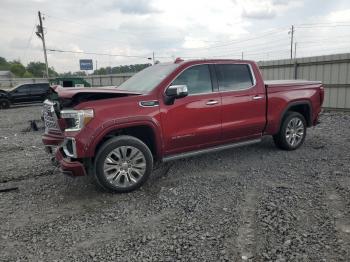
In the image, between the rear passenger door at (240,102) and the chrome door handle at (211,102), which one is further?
the rear passenger door at (240,102)

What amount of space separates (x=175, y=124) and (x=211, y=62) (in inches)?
51.4

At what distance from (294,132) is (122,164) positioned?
149 inches

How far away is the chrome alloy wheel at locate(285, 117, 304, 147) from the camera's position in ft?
20.7

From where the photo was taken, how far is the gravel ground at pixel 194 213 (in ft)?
9.89

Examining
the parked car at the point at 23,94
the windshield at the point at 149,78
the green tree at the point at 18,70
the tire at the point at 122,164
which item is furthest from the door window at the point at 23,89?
the green tree at the point at 18,70

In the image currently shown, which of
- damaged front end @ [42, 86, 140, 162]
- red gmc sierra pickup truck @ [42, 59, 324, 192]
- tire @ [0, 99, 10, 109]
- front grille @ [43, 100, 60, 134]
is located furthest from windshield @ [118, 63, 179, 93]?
tire @ [0, 99, 10, 109]

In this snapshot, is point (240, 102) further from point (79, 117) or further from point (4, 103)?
point (4, 103)

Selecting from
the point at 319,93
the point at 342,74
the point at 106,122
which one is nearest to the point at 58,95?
the point at 106,122

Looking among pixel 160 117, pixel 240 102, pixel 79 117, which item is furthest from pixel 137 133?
pixel 240 102

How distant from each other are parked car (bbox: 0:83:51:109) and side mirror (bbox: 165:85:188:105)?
57.3 ft

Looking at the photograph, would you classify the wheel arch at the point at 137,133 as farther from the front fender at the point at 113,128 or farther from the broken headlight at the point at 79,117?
the broken headlight at the point at 79,117

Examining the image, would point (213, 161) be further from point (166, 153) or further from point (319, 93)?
point (319, 93)

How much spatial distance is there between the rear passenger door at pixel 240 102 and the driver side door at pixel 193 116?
0.19 m

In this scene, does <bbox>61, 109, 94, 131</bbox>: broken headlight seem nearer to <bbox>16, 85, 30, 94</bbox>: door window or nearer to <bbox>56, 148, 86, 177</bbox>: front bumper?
<bbox>56, 148, 86, 177</bbox>: front bumper
